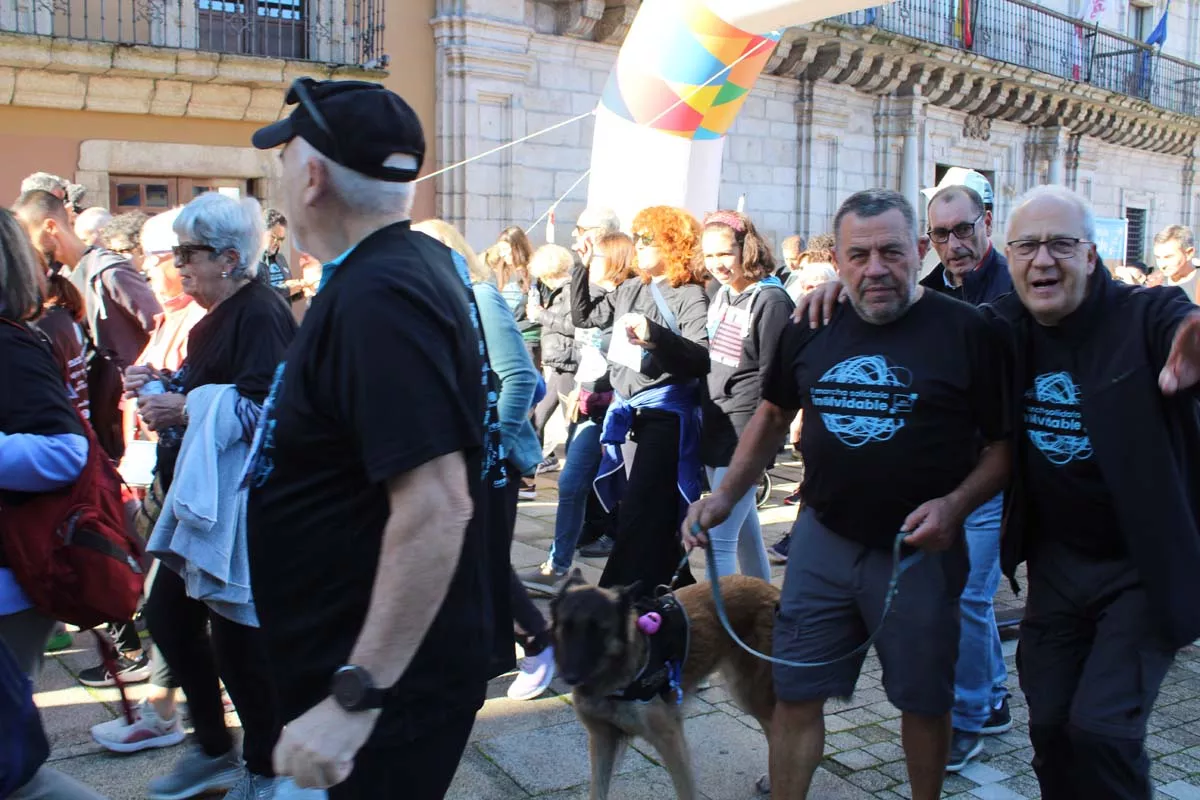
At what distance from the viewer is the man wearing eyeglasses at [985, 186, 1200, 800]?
2750mm

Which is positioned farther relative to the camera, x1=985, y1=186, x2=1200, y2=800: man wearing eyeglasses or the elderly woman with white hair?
the elderly woman with white hair

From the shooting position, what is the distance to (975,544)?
13.6 ft

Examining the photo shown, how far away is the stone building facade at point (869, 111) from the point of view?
41.3 feet

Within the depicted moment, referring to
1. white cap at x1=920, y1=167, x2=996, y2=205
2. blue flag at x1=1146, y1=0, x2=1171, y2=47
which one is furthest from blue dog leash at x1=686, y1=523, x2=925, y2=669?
blue flag at x1=1146, y1=0, x2=1171, y2=47

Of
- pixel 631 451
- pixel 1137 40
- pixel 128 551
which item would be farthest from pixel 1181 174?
pixel 128 551

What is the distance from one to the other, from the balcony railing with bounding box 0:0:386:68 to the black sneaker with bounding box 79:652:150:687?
7094mm

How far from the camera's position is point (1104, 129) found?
24656 mm

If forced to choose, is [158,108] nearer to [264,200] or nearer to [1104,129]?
[264,200]

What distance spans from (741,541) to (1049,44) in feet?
69.2

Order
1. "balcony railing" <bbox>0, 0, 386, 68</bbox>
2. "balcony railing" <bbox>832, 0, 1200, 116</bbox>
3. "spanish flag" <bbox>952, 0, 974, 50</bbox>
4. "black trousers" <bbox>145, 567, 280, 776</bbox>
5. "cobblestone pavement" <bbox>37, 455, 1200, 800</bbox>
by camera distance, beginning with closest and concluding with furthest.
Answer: "black trousers" <bbox>145, 567, 280, 776</bbox> < "cobblestone pavement" <bbox>37, 455, 1200, 800</bbox> < "balcony railing" <bbox>0, 0, 386, 68</bbox> < "balcony railing" <bbox>832, 0, 1200, 116</bbox> < "spanish flag" <bbox>952, 0, 974, 50</bbox>

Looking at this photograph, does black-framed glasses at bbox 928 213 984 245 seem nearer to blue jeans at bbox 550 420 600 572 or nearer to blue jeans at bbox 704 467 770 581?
blue jeans at bbox 704 467 770 581

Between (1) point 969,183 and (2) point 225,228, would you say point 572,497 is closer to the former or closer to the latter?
(1) point 969,183

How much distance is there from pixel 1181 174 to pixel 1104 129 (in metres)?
5.46

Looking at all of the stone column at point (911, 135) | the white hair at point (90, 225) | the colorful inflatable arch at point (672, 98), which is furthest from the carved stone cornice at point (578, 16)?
the white hair at point (90, 225)
